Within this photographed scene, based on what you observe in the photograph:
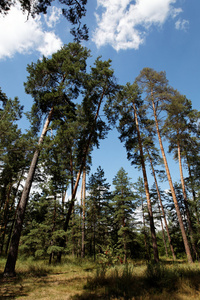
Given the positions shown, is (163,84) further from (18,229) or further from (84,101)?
(18,229)

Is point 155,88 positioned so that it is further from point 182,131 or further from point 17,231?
point 17,231

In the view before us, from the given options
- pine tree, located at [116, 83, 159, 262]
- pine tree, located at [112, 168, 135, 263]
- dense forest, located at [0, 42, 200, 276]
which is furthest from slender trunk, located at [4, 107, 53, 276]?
pine tree, located at [112, 168, 135, 263]

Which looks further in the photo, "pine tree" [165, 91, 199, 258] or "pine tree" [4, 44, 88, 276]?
"pine tree" [165, 91, 199, 258]

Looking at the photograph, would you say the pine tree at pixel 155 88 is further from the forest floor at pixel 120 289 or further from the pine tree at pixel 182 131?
the forest floor at pixel 120 289

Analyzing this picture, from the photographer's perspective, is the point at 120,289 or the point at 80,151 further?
the point at 80,151

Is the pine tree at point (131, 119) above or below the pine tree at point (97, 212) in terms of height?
above

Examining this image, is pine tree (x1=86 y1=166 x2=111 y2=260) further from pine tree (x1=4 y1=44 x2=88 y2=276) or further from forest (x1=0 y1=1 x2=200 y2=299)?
pine tree (x1=4 y1=44 x2=88 y2=276)

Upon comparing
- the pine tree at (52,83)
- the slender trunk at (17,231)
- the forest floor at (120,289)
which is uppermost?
the pine tree at (52,83)

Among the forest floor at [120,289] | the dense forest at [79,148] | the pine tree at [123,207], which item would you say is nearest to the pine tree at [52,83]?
the dense forest at [79,148]

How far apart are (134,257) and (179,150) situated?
15985 millimetres

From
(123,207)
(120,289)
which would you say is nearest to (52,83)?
(120,289)

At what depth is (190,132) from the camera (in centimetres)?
1692

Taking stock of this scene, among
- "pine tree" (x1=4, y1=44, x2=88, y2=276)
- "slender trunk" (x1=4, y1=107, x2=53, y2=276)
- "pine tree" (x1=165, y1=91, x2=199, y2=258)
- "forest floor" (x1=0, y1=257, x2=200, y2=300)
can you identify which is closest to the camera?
"forest floor" (x1=0, y1=257, x2=200, y2=300)

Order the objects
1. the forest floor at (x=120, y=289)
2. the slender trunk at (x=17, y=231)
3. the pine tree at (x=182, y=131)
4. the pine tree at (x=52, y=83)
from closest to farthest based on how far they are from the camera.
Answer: the forest floor at (x=120, y=289), the slender trunk at (x=17, y=231), the pine tree at (x=52, y=83), the pine tree at (x=182, y=131)
